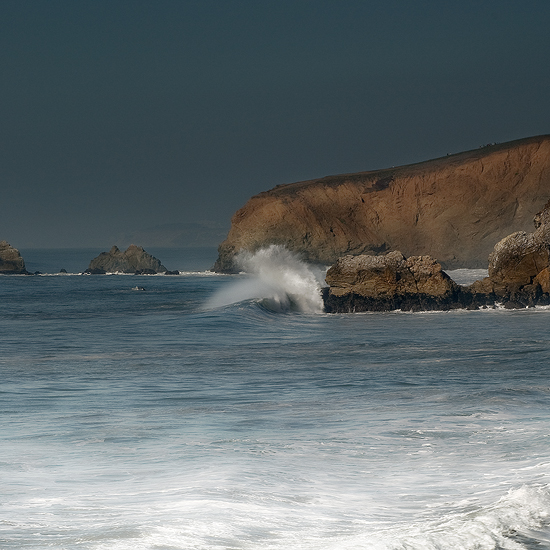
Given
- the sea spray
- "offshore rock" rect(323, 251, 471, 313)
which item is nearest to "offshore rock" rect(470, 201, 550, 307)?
"offshore rock" rect(323, 251, 471, 313)

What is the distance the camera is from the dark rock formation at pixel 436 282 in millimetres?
27719

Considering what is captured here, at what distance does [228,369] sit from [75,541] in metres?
8.67

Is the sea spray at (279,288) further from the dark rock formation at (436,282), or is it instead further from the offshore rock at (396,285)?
the dark rock formation at (436,282)

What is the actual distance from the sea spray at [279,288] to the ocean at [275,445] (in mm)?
12419

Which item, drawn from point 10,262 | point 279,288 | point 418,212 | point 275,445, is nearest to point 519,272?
point 279,288

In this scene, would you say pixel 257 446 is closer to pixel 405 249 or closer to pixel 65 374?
pixel 65 374

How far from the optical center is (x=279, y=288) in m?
33.0

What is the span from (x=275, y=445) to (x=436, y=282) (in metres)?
20.9

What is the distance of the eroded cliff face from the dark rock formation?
43.3 metres

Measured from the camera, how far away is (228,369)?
45.1ft

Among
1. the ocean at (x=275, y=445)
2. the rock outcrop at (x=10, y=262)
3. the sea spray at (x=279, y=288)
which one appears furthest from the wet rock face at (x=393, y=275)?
the rock outcrop at (x=10, y=262)

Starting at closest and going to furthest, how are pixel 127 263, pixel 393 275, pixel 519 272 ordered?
pixel 393 275 < pixel 519 272 < pixel 127 263

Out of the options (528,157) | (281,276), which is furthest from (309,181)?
(281,276)

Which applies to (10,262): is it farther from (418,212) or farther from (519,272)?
(519,272)
